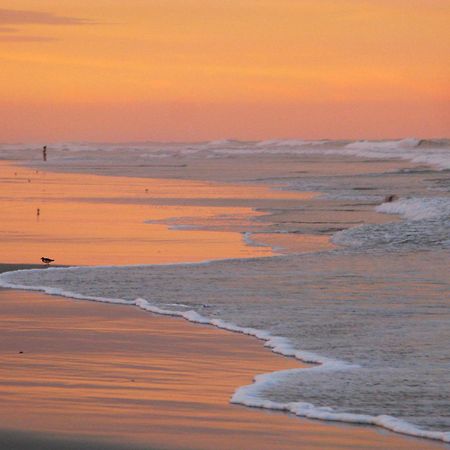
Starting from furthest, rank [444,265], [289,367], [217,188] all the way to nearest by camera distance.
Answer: [217,188]
[444,265]
[289,367]

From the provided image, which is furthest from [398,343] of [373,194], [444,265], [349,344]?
[373,194]

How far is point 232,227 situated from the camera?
22984 millimetres

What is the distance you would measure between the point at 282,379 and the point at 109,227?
13.8 metres

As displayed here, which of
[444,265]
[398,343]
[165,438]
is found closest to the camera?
[165,438]

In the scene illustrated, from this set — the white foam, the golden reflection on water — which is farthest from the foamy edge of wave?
the white foam

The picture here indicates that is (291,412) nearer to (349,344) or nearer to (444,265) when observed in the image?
(349,344)

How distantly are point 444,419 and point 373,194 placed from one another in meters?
27.5

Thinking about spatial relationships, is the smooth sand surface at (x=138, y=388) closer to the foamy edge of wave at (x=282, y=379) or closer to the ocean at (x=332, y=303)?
the foamy edge of wave at (x=282, y=379)

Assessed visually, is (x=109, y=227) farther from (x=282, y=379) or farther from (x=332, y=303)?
(x=282, y=379)

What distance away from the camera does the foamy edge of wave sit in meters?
7.33

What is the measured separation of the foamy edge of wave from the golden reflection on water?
492 cm

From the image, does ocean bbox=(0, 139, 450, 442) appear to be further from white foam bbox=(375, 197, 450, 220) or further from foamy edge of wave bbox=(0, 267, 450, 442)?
white foam bbox=(375, 197, 450, 220)

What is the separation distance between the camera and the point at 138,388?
8.16 metres

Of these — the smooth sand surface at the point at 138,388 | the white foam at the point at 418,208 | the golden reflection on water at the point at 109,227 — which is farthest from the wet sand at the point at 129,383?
the white foam at the point at 418,208
